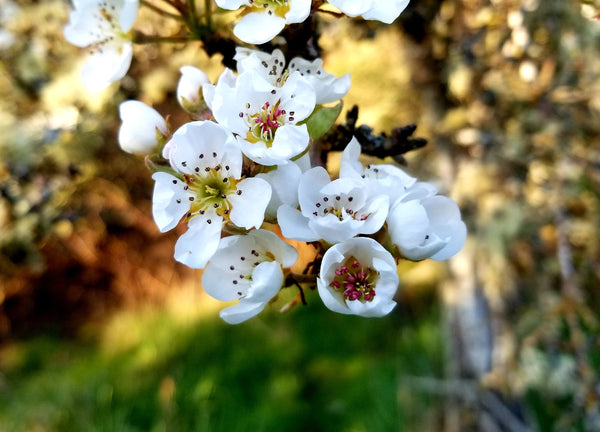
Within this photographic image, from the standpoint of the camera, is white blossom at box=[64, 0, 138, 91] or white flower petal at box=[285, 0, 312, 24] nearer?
white flower petal at box=[285, 0, 312, 24]

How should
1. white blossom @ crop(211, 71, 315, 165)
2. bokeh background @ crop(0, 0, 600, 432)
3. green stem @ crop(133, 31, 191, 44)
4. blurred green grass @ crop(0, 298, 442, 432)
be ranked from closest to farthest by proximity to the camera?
white blossom @ crop(211, 71, 315, 165), green stem @ crop(133, 31, 191, 44), bokeh background @ crop(0, 0, 600, 432), blurred green grass @ crop(0, 298, 442, 432)

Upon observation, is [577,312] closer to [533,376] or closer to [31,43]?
[533,376]

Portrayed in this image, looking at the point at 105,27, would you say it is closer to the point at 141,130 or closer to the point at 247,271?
the point at 141,130

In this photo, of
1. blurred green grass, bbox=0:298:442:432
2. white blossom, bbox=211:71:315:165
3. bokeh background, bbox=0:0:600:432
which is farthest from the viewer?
blurred green grass, bbox=0:298:442:432

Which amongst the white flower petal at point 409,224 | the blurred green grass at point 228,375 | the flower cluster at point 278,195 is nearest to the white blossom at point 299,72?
the flower cluster at point 278,195

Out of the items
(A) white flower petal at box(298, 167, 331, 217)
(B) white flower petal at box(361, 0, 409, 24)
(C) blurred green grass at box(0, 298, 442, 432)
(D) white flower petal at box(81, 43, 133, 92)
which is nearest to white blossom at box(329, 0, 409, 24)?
(B) white flower petal at box(361, 0, 409, 24)

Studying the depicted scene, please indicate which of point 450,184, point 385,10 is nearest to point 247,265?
point 385,10

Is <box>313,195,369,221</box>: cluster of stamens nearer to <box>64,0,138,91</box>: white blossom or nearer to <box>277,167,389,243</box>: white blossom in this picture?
<box>277,167,389,243</box>: white blossom

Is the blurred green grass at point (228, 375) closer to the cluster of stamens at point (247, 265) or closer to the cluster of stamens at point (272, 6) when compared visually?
the cluster of stamens at point (247, 265)
